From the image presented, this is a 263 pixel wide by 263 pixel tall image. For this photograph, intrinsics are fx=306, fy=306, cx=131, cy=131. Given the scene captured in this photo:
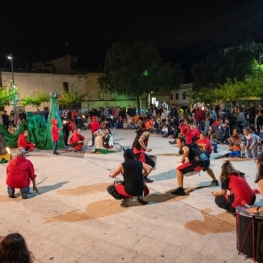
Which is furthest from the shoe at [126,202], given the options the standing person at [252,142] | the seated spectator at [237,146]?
the seated spectator at [237,146]

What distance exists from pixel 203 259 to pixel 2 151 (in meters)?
8.64

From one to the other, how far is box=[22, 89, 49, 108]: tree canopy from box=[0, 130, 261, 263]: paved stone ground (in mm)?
29587

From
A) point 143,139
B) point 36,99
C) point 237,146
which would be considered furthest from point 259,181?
point 36,99

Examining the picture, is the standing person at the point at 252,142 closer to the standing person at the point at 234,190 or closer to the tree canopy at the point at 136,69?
the standing person at the point at 234,190

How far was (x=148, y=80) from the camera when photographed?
3806 cm

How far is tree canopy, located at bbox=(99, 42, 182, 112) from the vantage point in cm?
3756

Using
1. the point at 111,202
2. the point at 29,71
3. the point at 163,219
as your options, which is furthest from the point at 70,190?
the point at 29,71

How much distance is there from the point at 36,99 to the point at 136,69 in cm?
Answer: 1263

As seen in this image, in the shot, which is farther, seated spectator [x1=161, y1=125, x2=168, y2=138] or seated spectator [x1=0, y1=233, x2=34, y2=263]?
seated spectator [x1=161, y1=125, x2=168, y2=138]

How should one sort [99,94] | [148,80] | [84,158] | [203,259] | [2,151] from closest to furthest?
[203,259]
[2,151]
[84,158]
[148,80]
[99,94]

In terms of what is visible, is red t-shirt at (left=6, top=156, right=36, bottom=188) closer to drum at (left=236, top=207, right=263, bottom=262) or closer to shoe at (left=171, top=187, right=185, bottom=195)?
shoe at (left=171, top=187, right=185, bottom=195)

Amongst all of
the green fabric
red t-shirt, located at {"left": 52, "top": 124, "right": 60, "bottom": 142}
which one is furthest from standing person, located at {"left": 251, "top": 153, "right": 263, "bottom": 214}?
the green fabric

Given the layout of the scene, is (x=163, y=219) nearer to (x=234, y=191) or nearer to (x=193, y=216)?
(x=193, y=216)

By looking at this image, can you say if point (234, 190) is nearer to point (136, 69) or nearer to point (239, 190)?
point (239, 190)
